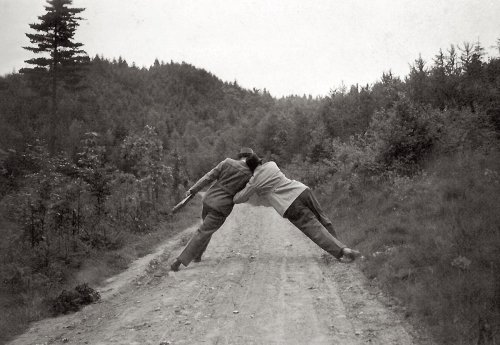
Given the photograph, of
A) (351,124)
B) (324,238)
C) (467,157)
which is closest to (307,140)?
(351,124)

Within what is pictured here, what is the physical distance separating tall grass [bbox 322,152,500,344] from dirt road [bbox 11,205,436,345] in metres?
0.44

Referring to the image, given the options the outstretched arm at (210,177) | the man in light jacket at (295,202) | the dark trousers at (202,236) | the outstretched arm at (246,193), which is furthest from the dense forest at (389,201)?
the outstretched arm at (210,177)

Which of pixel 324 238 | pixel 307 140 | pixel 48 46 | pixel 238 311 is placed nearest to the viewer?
pixel 238 311

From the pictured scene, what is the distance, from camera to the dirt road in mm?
4730

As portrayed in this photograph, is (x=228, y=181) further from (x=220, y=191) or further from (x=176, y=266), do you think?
(x=176, y=266)

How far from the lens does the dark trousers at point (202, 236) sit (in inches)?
313

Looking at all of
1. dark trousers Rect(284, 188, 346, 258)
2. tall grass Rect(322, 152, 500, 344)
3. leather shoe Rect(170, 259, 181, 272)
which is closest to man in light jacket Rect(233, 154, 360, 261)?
dark trousers Rect(284, 188, 346, 258)

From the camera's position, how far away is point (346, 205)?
14.1m

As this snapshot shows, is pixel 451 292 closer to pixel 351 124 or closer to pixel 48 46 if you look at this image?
pixel 351 124

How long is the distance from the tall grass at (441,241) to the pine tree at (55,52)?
28.3 metres

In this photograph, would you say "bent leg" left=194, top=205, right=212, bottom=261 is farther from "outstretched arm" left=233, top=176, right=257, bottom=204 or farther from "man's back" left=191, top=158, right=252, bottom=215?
"outstretched arm" left=233, top=176, right=257, bottom=204

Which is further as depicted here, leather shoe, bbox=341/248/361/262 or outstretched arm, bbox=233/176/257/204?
outstretched arm, bbox=233/176/257/204

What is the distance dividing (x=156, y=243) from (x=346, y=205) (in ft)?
21.0

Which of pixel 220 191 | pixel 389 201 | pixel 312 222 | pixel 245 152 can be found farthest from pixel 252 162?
pixel 389 201
